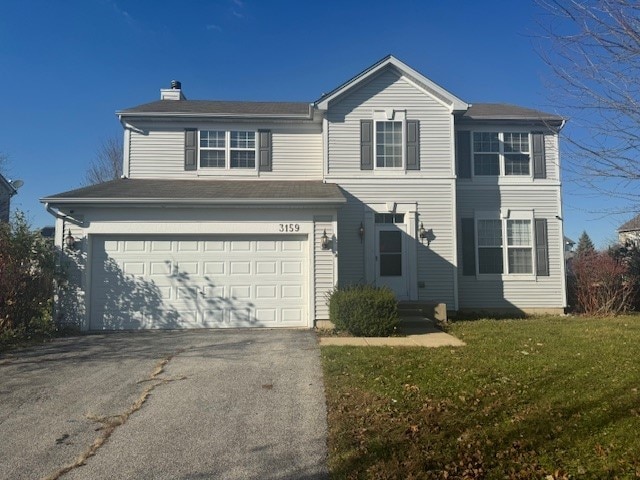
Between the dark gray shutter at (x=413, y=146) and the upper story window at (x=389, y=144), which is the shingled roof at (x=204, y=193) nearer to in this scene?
the upper story window at (x=389, y=144)

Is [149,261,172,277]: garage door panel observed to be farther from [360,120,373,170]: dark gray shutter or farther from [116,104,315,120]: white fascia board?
[360,120,373,170]: dark gray shutter

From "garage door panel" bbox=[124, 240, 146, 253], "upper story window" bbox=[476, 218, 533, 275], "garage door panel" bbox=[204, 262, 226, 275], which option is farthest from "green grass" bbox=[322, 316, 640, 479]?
"garage door panel" bbox=[124, 240, 146, 253]

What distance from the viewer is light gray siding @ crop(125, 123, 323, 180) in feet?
45.4

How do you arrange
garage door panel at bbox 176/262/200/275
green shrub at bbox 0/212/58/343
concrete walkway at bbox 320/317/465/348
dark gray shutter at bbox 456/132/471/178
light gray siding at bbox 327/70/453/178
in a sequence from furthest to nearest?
dark gray shutter at bbox 456/132/471/178 < light gray siding at bbox 327/70/453/178 < garage door panel at bbox 176/262/200/275 < green shrub at bbox 0/212/58/343 < concrete walkway at bbox 320/317/465/348

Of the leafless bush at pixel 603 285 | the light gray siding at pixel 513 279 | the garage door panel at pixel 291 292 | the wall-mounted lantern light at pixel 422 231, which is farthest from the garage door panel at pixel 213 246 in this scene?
the leafless bush at pixel 603 285

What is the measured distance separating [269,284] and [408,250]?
4127mm

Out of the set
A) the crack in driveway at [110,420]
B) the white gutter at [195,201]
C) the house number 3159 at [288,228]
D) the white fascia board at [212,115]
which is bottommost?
the crack in driveway at [110,420]

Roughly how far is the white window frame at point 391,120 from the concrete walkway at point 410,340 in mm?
4567

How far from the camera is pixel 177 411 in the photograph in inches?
214

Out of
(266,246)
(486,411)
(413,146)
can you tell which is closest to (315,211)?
(266,246)

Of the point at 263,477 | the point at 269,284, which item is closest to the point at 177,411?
the point at 263,477

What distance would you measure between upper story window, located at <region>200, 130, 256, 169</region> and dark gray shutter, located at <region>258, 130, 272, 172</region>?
0.60 feet

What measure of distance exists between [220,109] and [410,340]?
928 cm

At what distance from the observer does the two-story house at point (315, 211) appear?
11.3 meters
